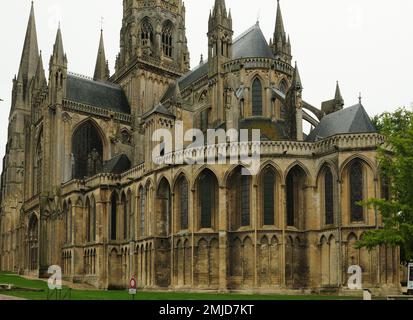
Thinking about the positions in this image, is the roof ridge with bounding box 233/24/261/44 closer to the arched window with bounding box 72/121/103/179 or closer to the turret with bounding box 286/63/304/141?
the turret with bounding box 286/63/304/141

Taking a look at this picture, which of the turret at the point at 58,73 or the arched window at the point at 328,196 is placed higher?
the turret at the point at 58,73

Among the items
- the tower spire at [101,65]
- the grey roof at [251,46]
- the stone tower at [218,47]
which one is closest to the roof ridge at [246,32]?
the grey roof at [251,46]

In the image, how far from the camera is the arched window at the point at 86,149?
63237 mm

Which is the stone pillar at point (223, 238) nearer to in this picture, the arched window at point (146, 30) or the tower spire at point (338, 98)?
the tower spire at point (338, 98)

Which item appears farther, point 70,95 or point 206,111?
point 70,95

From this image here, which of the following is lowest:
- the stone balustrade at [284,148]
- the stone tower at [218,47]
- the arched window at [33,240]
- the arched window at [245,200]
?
the arched window at [33,240]

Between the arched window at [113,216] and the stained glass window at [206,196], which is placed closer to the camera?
the stained glass window at [206,196]

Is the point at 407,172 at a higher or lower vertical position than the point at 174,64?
lower

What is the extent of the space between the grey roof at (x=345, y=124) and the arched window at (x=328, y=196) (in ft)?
9.21

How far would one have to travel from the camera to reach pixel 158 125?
5138 centimetres

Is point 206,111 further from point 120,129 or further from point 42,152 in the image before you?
point 42,152

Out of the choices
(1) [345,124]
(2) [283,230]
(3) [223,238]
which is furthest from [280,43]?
(3) [223,238]

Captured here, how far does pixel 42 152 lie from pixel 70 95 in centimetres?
663
